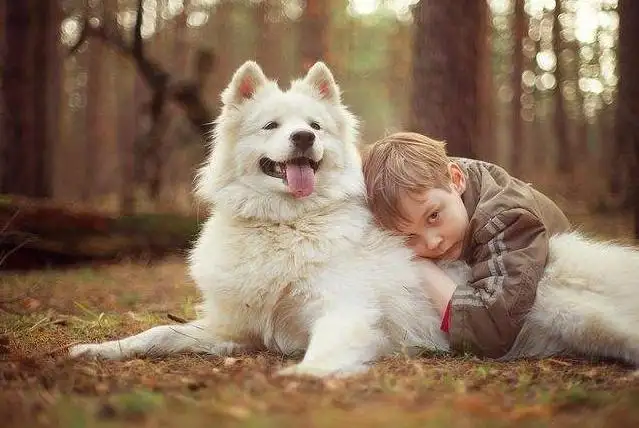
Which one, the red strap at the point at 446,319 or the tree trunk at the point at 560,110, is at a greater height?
the tree trunk at the point at 560,110

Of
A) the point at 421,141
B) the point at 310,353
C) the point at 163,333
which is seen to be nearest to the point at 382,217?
the point at 421,141

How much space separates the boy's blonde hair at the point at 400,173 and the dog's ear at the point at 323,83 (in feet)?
1.68

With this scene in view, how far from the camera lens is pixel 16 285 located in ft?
20.4

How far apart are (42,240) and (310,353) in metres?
5.51

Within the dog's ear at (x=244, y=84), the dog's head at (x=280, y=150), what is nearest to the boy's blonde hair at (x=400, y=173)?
the dog's head at (x=280, y=150)

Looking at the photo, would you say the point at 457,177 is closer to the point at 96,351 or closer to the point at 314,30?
the point at 96,351

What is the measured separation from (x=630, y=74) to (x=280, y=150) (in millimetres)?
6777

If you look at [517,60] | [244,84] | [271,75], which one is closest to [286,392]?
[244,84]

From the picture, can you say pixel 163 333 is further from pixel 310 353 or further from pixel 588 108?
pixel 588 108

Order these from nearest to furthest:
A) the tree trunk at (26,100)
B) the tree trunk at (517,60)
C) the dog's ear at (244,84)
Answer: the dog's ear at (244,84) → the tree trunk at (26,100) → the tree trunk at (517,60)

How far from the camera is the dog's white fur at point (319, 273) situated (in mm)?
3494

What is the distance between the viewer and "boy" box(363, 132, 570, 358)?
3.54 m

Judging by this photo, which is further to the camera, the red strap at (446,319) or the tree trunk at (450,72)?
the tree trunk at (450,72)

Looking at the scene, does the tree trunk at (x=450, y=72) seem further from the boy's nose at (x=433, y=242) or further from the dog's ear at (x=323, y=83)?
the boy's nose at (x=433, y=242)
